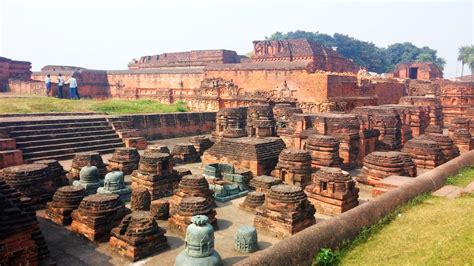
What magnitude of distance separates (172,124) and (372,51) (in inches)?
1805

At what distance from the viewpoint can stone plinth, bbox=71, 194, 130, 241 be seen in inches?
245

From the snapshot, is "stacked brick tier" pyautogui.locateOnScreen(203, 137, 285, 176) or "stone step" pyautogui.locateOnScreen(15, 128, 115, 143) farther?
"stone step" pyautogui.locateOnScreen(15, 128, 115, 143)

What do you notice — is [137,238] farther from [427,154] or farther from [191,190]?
[427,154]

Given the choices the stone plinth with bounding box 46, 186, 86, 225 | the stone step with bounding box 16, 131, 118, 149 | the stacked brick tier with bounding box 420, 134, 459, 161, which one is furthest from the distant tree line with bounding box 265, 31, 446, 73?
the stone plinth with bounding box 46, 186, 86, 225

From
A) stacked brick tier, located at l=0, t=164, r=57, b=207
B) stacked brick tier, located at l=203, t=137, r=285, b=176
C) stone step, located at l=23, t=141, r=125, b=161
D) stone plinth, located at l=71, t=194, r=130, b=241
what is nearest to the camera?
stone plinth, located at l=71, t=194, r=130, b=241

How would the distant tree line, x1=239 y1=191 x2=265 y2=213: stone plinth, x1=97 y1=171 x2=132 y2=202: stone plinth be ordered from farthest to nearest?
1. the distant tree line
2. x1=97 y1=171 x2=132 y2=202: stone plinth
3. x1=239 y1=191 x2=265 y2=213: stone plinth

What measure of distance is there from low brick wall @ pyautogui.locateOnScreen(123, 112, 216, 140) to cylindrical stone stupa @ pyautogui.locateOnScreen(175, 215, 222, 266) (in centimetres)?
1008

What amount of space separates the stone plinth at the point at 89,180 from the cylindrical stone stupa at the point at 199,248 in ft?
14.1

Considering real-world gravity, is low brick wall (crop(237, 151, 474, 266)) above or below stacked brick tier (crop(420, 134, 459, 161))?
below

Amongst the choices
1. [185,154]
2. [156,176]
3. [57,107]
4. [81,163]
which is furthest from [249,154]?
[57,107]

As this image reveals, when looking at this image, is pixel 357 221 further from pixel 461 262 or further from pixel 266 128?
pixel 266 128

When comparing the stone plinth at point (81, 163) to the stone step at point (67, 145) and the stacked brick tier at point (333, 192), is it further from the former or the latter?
the stacked brick tier at point (333, 192)

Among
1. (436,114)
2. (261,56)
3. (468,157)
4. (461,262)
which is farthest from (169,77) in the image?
(461,262)

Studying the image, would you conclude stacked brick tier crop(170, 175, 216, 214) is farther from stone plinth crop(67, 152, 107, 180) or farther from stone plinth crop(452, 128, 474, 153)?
stone plinth crop(452, 128, 474, 153)
